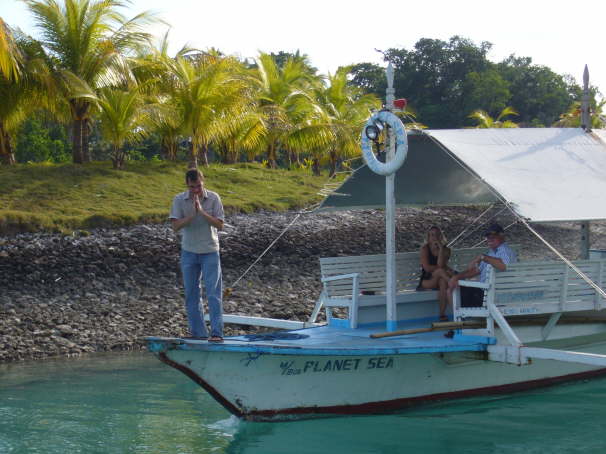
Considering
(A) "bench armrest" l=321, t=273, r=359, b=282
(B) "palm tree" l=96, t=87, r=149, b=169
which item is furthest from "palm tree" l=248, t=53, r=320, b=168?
(A) "bench armrest" l=321, t=273, r=359, b=282

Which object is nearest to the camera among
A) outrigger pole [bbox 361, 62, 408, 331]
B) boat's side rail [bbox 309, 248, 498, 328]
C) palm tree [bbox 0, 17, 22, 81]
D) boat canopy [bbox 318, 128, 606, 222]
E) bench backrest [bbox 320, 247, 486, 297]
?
outrigger pole [bbox 361, 62, 408, 331]

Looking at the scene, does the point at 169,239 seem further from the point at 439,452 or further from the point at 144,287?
the point at 439,452

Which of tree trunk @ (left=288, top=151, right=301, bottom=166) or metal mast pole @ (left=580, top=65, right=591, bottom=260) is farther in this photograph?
tree trunk @ (left=288, top=151, right=301, bottom=166)

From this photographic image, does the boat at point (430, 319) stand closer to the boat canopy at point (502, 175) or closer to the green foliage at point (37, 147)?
the boat canopy at point (502, 175)

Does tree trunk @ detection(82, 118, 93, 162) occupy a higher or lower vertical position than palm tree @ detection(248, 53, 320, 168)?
lower

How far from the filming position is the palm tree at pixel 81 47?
21.4 meters

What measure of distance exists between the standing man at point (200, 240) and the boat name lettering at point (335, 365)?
76 cm

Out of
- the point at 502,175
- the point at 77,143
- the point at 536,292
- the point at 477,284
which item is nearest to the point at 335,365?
the point at 477,284

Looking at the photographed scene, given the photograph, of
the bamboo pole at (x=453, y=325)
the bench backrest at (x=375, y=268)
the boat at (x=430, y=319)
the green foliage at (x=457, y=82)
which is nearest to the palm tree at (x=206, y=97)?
the boat at (x=430, y=319)

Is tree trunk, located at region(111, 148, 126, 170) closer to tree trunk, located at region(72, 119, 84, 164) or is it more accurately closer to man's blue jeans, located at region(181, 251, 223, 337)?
tree trunk, located at region(72, 119, 84, 164)

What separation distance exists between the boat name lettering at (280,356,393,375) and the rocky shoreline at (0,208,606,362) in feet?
10.7

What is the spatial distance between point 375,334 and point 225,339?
1596mm

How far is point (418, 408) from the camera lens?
9.34 metres

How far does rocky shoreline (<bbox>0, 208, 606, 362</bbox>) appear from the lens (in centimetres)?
1346
